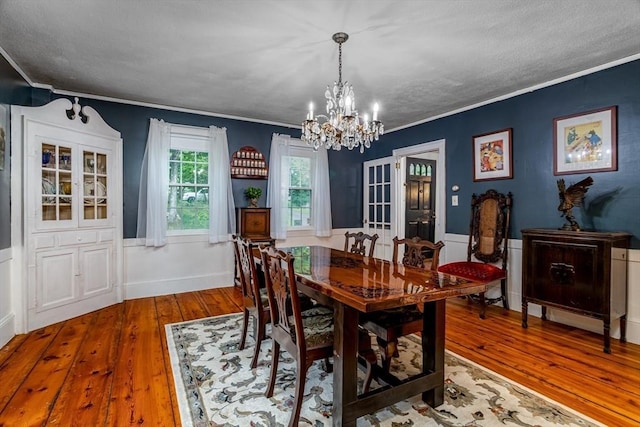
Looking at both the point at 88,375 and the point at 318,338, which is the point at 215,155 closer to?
the point at 88,375

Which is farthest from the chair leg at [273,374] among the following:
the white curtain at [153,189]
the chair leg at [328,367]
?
the white curtain at [153,189]

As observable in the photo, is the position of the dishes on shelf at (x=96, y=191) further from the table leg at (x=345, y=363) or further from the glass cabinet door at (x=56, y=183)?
the table leg at (x=345, y=363)

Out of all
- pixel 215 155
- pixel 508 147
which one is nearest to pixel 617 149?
pixel 508 147

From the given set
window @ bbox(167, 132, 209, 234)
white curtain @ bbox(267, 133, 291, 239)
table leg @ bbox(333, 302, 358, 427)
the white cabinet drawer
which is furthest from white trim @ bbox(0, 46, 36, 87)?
table leg @ bbox(333, 302, 358, 427)

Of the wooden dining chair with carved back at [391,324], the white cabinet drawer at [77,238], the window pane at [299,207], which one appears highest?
the window pane at [299,207]

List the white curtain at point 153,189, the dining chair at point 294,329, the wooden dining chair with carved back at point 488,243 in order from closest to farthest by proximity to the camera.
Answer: the dining chair at point 294,329 < the wooden dining chair with carved back at point 488,243 < the white curtain at point 153,189

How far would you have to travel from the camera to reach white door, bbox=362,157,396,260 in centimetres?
542

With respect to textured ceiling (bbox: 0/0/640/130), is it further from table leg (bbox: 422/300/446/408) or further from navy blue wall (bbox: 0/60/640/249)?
table leg (bbox: 422/300/446/408)

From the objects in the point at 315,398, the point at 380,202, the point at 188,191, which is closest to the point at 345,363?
the point at 315,398

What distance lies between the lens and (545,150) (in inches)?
136

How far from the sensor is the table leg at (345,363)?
5.40ft

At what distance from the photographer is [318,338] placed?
1.83 meters

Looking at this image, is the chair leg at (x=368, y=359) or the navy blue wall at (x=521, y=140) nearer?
the chair leg at (x=368, y=359)

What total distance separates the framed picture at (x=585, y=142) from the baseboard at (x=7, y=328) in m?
5.34
